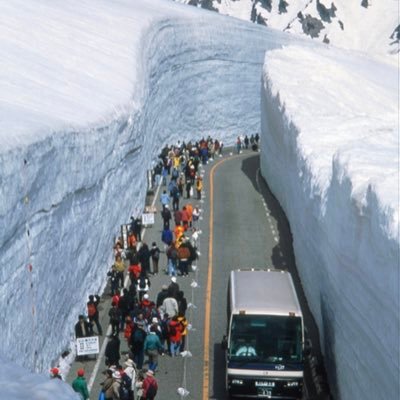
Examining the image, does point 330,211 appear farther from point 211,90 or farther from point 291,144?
point 211,90

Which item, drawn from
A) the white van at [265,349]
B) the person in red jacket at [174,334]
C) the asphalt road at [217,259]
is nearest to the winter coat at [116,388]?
the white van at [265,349]

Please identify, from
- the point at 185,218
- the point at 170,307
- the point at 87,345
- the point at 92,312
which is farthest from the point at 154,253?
the point at 87,345

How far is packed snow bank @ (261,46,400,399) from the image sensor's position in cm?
1703

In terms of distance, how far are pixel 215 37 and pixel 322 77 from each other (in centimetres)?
1585

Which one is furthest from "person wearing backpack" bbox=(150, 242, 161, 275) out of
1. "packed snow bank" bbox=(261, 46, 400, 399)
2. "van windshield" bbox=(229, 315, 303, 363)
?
"van windshield" bbox=(229, 315, 303, 363)

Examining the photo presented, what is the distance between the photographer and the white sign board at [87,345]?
77.4 feet

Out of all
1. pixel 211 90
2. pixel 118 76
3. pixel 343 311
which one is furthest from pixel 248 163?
pixel 343 311

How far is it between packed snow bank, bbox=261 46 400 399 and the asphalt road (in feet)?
3.14

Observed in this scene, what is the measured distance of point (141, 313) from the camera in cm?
2442

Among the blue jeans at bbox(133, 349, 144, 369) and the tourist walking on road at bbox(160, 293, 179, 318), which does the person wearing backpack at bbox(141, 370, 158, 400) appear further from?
the tourist walking on road at bbox(160, 293, 179, 318)

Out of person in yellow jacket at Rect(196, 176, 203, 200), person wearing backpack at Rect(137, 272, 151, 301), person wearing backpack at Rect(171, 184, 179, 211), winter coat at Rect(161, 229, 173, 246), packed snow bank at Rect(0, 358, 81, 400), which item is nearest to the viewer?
packed snow bank at Rect(0, 358, 81, 400)

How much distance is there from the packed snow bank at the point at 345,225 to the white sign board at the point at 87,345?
524 centimetres

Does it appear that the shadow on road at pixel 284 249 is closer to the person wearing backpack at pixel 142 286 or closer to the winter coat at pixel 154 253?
the winter coat at pixel 154 253

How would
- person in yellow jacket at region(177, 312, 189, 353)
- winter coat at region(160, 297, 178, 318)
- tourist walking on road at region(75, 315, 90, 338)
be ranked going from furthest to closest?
winter coat at region(160, 297, 178, 318) → tourist walking on road at region(75, 315, 90, 338) → person in yellow jacket at region(177, 312, 189, 353)
